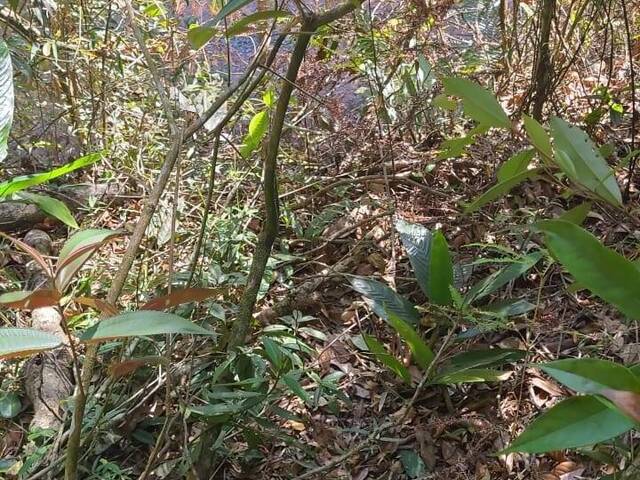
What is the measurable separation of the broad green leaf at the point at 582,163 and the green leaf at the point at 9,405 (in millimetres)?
1197

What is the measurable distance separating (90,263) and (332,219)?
678 millimetres

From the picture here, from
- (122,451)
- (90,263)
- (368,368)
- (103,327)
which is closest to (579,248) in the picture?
(103,327)

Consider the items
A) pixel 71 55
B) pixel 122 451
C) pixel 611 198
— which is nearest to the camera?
pixel 611 198

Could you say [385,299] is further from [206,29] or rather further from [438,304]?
[206,29]

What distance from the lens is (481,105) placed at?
83 cm

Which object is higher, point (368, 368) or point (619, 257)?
point (619, 257)

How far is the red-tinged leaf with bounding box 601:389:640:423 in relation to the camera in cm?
52

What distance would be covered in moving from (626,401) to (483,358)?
27.2 inches

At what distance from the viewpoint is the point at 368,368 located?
139 centimetres

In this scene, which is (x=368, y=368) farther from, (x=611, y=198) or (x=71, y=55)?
(x=71, y=55)

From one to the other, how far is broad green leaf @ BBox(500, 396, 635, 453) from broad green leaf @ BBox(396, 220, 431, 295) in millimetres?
684

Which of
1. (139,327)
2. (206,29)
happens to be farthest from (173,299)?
→ (206,29)

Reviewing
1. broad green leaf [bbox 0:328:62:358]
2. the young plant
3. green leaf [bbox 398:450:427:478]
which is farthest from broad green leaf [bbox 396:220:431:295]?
broad green leaf [bbox 0:328:62:358]

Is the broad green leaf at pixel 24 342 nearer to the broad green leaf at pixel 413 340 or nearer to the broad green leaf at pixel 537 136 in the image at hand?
the broad green leaf at pixel 537 136
